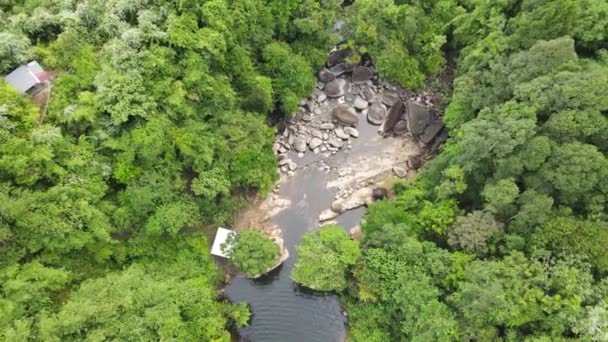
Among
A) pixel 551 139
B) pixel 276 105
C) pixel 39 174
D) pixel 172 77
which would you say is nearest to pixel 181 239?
pixel 39 174

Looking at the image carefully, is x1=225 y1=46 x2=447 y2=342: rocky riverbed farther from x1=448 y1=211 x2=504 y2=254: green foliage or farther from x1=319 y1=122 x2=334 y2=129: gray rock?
x1=448 y1=211 x2=504 y2=254: green foliage

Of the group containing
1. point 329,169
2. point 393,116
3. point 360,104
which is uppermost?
point 360,104

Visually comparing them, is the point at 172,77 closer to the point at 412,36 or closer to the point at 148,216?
the point at 148,216

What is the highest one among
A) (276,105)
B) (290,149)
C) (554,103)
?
(554,103)

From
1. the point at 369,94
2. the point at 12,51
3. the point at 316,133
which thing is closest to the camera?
the point at 12,51

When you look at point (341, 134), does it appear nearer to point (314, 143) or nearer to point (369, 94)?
point (314, 143)

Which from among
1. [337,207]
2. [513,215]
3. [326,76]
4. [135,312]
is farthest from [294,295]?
[326,76]
